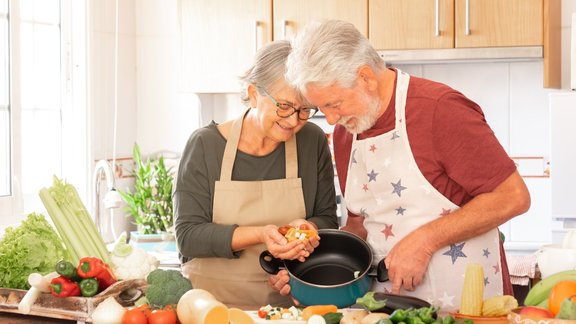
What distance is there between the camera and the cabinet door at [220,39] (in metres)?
4.45

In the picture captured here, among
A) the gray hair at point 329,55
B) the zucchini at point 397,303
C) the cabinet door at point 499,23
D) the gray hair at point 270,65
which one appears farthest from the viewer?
the cabinet door at point 499,23

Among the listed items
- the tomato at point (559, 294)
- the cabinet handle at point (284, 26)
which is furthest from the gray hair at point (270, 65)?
the cabinet handle at point (284, 26)

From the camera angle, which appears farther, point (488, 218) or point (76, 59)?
point (76, 59)

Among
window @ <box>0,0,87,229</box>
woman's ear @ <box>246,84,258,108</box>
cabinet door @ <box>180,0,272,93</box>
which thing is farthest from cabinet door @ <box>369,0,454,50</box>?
woman's ear @ <box>246,84,258,108</box>

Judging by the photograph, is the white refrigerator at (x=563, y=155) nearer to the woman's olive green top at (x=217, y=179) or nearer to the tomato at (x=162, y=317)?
the woman's olive green top at (x=217, y=179)

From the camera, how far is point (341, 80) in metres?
2.32

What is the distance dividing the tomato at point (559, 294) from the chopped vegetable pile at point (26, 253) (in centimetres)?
145

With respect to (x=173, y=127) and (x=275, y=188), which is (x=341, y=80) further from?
(x=173, y=127)

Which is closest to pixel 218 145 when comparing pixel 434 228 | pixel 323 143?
pixel 323 143

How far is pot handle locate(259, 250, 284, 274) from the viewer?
2.46 m

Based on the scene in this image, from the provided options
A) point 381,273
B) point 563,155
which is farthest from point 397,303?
point 563,155

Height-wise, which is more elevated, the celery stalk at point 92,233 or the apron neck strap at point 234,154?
the apron neck strap at point 234,154

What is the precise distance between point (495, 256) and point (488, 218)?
232 millimetres

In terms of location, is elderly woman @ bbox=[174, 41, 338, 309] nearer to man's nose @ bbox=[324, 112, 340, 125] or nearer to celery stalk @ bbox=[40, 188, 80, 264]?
man's nose @ bbox=[324, 112, 340, 125]
